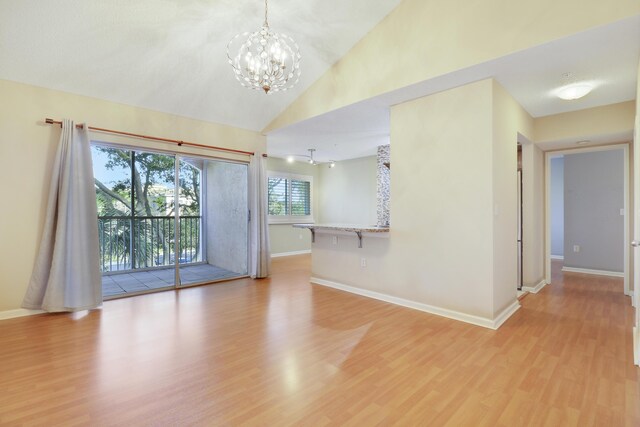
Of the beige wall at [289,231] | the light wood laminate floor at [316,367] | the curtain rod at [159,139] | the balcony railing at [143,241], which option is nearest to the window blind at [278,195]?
the beige wall at [289,231]

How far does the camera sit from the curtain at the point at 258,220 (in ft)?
17.1

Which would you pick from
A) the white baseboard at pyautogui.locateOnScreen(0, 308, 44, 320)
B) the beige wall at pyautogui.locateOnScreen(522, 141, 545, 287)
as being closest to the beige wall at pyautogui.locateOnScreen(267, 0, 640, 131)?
the beige wall at pyautogui.locateOnScreen(522, 141, 545, 287)

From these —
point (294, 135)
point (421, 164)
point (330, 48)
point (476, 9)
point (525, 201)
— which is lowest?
point (525, 201)

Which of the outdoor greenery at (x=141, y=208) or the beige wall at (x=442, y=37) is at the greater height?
the beige wall at (x=442, y=37)

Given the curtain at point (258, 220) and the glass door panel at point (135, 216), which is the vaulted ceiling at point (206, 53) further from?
the glass door panel at point (135, 216)

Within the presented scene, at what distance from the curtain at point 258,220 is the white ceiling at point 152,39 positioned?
1.49m

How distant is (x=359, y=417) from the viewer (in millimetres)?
1706

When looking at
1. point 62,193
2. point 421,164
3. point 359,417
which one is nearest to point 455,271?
point 421,164

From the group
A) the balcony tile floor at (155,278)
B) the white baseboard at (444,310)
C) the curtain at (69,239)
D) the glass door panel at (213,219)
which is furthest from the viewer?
the glass door panel at (213,219)

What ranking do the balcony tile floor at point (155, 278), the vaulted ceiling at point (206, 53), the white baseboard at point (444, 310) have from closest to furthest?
the vaulted ceiling at point (206, 53)
the white baseboard at point (444, 310)
the balcony tile floor at point (155, 278)

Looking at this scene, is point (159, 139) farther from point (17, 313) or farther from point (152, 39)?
point (17, 313)

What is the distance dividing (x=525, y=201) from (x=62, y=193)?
232 inches

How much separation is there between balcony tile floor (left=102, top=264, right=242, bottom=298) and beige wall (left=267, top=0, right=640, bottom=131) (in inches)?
133

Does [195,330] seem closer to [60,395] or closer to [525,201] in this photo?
[60,395]
